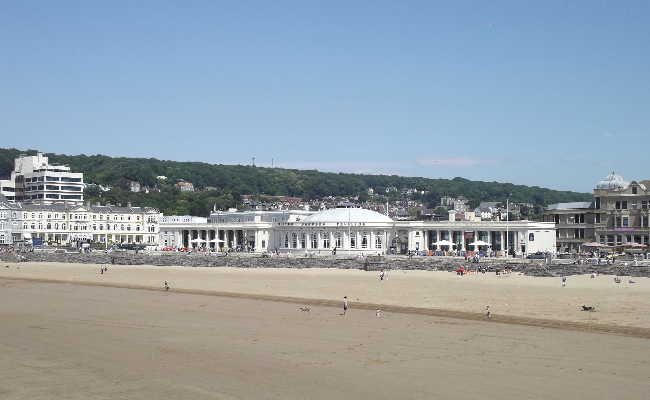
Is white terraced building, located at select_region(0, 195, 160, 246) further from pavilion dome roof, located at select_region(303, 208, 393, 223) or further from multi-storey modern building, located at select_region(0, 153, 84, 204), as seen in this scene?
pavilion dome roof, located at select_region(303, 208, 393, 223)

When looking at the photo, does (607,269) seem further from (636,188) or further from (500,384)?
(500,384)

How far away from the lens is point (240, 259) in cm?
6900

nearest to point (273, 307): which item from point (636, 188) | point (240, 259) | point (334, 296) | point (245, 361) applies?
point (334, 296)

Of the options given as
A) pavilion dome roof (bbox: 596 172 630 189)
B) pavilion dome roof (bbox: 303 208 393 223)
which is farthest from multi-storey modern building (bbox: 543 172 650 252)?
pavilion dome roof (bbox: 303 208 393 223)

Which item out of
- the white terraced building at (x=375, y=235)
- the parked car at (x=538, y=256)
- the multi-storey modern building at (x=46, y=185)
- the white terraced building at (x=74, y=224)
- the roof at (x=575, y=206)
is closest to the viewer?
the parked car at (x=538, y=256)

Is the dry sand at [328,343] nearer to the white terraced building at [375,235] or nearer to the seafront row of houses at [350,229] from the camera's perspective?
the white terraced building at [375,235]

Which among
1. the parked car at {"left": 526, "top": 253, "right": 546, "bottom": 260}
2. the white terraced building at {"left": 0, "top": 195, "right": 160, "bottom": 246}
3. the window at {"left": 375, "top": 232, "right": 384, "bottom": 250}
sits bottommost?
the parked car at {"left": 526, "top": 253, "right": 546, "bottom": 260}

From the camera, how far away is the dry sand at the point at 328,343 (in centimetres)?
1855

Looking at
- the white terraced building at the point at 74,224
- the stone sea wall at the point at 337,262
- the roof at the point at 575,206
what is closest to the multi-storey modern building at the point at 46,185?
the white terraced building at the point at 74,224

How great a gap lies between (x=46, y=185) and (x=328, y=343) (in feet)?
369

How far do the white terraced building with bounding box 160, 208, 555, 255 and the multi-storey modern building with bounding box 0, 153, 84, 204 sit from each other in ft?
147

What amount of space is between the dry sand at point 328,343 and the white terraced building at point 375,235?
104ft

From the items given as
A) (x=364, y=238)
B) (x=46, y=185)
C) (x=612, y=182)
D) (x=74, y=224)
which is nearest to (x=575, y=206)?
(x=612, y=182)

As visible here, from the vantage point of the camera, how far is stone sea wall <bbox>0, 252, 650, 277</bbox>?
53.4 metres
